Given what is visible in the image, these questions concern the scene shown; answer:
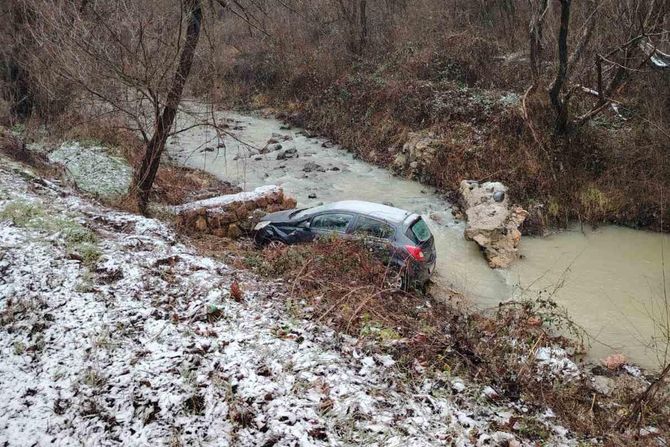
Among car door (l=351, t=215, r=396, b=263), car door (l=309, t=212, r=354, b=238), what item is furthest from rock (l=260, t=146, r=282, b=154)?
car door (l=351, t=215, r=396, b=263)

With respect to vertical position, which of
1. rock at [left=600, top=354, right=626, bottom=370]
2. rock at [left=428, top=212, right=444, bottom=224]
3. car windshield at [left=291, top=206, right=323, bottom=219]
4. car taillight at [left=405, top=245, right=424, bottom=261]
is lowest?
rock at [left=428, top=212, right=444, bottom=224]

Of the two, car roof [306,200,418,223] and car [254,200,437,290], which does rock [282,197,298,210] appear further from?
car roof [306,200,418,223]

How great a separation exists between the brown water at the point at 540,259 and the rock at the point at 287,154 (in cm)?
29

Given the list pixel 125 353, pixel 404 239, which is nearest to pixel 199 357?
pixel 125 353

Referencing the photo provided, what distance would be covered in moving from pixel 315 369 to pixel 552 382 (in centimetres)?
268

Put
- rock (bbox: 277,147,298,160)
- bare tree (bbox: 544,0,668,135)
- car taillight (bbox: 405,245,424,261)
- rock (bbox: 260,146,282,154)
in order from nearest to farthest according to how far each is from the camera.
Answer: car taillight (bbox: 405,245,424,261) < bare tree (bbox: 544,0,668,135) < rock (bbox: 277,147,298,160) < rock (bbox: 260,146,282,154)

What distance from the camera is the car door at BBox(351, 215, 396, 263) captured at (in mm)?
7945

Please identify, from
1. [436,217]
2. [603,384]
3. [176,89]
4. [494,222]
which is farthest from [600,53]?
[176,89]

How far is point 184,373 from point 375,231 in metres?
4.67

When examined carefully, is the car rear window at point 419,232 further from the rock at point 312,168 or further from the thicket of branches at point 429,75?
the rock at point 312,168

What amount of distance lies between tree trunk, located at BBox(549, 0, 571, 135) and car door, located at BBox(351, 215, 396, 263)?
8466mm

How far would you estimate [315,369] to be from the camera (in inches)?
186

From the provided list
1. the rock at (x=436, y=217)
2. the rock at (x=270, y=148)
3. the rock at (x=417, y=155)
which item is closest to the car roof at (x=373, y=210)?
the rock at (x=436, y=217)

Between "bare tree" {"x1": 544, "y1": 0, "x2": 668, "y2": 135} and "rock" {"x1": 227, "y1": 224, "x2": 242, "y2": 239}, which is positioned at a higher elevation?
"bare tree" {"x1": 544, "y1": 0, "x2": 668, "y2": 135}
